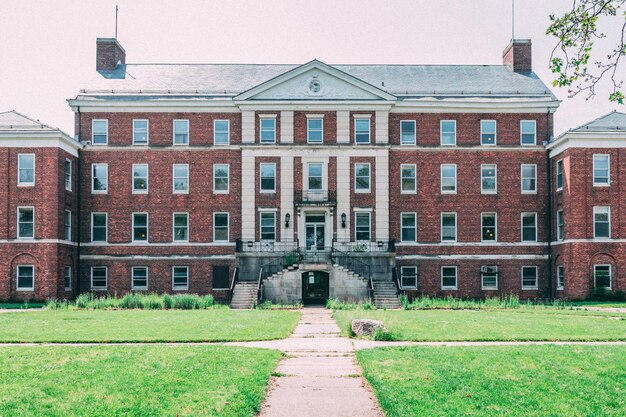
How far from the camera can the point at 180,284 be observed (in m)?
43.5

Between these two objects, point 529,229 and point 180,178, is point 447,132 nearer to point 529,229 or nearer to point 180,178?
point 529,229

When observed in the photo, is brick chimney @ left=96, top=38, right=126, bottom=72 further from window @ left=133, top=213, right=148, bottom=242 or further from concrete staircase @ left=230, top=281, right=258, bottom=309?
concrete staircase @ left=230, top=281, right=258, bottom=309

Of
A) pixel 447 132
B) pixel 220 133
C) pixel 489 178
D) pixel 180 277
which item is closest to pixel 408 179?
pixel 447 132

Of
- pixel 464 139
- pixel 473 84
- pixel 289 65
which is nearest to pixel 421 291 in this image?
pixel 464 139

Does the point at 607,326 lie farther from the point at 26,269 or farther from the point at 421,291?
the point at 26,269

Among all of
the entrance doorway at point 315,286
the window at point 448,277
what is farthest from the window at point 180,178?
the window at point 448,277

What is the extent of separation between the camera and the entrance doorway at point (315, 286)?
41.5m

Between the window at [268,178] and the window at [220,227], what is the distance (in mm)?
→ 2837

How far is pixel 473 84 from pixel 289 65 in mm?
11644

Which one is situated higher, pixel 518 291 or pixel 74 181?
pixel 74 181

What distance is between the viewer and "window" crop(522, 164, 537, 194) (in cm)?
4416

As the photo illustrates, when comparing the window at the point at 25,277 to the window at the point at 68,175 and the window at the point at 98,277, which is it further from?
the window at the point at 68,175

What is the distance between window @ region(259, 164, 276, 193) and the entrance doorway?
5.28 meters

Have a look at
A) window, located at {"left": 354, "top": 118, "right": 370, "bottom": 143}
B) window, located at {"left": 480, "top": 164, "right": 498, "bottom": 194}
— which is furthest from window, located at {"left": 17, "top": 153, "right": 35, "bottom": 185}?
window, located at {"left": 480, "top": 164, "right": 498, "bottom": 194}
